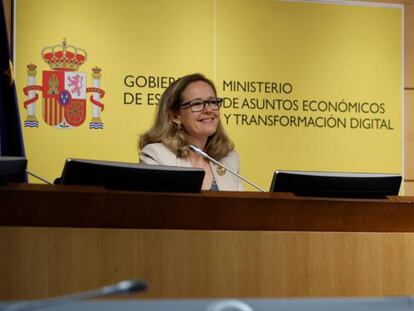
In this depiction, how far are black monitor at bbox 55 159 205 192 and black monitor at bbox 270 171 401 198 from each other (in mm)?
346

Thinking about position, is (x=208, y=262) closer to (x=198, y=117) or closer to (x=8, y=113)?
(x=198, y=117)

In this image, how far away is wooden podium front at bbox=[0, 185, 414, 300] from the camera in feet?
7.26

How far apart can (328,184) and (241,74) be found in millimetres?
2682

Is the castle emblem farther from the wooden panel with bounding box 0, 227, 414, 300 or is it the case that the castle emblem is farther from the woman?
the wooden panel with bounding box 0, 227, 414, 300

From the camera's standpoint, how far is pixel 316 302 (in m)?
0.92

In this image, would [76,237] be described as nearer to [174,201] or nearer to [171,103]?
[174,201]

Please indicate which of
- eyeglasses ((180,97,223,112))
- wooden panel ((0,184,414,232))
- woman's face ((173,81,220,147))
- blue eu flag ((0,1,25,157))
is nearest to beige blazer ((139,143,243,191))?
woman's face ((173,81,220,147))

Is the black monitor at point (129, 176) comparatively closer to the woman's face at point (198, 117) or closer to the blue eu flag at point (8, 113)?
the woman's face at point (198, 117)

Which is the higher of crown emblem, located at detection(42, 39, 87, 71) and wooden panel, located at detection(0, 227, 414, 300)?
crown emblem, located at detection(42, 39, 87, 71)

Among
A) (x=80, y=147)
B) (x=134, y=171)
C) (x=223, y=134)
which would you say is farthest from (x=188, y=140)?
(x=134, y=171)

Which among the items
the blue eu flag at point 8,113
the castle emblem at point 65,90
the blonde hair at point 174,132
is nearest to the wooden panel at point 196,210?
the blonde hair at point 174,132

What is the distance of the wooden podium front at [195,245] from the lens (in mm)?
2213

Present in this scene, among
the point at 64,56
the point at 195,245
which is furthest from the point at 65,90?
the point at 195,245

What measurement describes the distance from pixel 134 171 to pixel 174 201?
162 mm
